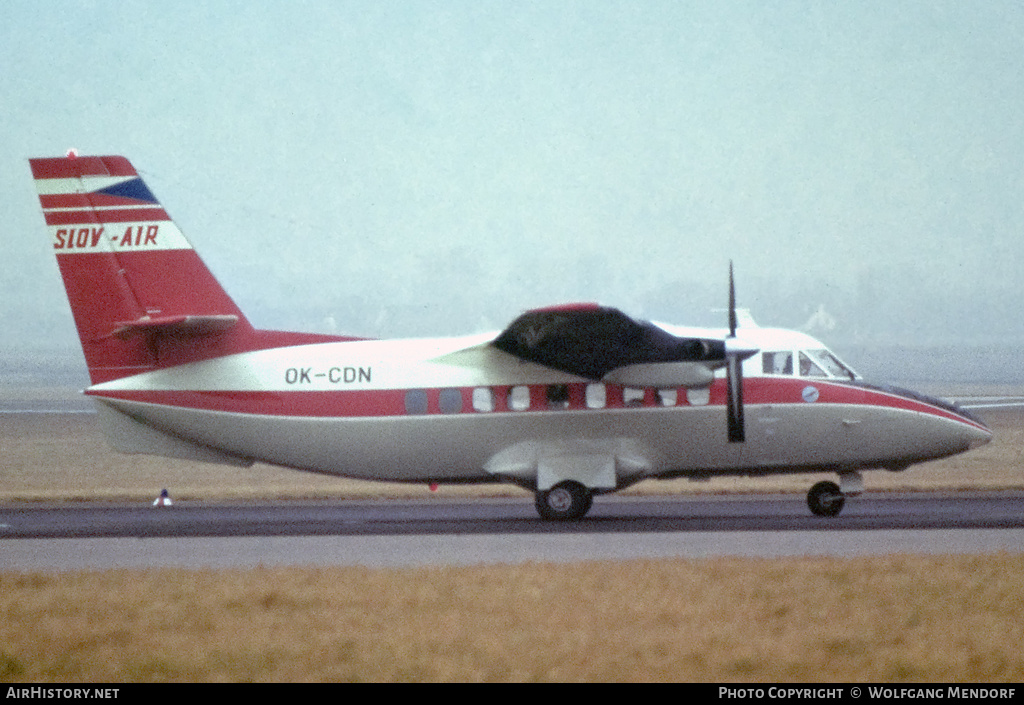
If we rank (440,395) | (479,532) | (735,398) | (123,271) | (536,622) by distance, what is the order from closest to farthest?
(536,622) → (479,532) → (735,398) → (440,395) → (123,271)

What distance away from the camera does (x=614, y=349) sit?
21.1m

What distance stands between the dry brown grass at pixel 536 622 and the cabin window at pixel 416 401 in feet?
22.1

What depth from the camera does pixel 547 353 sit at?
2161cm

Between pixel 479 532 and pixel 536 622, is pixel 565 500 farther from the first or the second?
pixel 536 622

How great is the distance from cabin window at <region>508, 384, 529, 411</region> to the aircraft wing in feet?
1.79

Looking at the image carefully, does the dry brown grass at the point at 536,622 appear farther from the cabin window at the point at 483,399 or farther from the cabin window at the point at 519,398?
the cabin window at the point at 483,399

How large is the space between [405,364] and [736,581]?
9.56 meters

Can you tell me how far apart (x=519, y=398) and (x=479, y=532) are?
2756mm

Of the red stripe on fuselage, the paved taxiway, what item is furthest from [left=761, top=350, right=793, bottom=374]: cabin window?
the paved taxiway

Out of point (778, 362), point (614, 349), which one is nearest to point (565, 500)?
point (614, 349)

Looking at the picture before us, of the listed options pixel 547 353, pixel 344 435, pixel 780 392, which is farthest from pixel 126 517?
pixel 780 392

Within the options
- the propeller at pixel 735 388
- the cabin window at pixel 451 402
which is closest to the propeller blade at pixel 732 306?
the propeller at pixel 735 388

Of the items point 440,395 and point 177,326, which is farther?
point 440,395

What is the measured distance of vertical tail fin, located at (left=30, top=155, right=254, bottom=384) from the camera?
2242 centimetres
